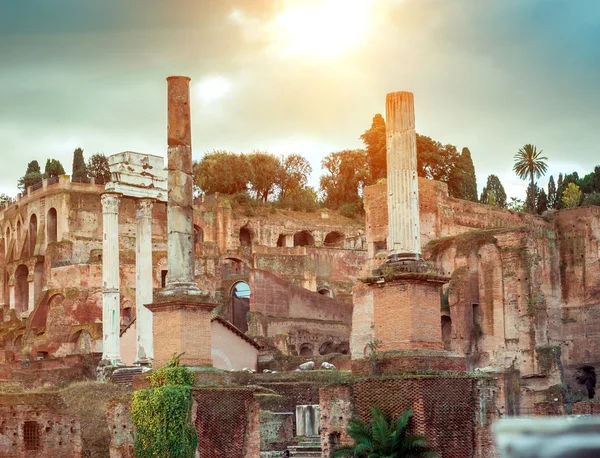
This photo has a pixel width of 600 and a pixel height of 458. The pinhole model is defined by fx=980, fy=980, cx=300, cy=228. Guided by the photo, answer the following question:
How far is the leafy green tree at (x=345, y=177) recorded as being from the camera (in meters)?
74.2

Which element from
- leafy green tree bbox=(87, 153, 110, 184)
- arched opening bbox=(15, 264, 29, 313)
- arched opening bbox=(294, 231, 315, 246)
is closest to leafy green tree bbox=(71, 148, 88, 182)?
leafy green tree bbox=(87, 153, 110, 184)

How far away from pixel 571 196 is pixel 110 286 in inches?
1674

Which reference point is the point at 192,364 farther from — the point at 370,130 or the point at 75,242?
the point at 370,130

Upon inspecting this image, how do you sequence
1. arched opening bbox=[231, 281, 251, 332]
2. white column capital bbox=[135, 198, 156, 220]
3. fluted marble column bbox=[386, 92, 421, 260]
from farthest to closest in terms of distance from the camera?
1. arched opening bbox=[231, 281, 251, 332]
2. white column capital bbox=[135, 198, 156, 220]
3. fluted marble column bbox=[386, 92, 421, 260]

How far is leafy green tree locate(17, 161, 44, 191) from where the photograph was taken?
76.0m

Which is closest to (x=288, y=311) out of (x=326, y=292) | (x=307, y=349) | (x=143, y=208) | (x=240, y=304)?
(x=307, y=349)

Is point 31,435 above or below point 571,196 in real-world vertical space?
below

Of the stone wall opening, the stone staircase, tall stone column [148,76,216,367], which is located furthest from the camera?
the stone wall opening

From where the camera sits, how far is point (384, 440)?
14.5 m

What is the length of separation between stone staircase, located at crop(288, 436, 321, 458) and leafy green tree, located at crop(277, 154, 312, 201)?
48.3 m

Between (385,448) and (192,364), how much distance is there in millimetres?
4648

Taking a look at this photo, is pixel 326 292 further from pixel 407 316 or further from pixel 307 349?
pixel 407 316

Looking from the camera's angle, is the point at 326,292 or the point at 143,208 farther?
the point at 326,292

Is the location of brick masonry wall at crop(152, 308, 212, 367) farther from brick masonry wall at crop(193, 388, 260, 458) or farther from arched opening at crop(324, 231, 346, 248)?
arched opening at crop(324, 231, 346, 248)
